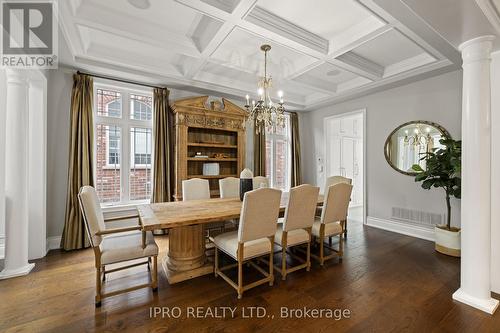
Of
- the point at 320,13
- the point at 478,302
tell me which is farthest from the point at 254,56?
the point at 478,302

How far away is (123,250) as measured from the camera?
6.79ft

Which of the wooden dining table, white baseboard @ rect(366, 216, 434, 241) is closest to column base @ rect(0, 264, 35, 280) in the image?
the wooden dining table

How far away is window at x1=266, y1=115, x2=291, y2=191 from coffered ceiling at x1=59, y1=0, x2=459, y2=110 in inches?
62.8

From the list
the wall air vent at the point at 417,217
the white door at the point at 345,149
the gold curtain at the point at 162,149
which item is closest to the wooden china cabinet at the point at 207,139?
the gold curtain at the point at 162,149

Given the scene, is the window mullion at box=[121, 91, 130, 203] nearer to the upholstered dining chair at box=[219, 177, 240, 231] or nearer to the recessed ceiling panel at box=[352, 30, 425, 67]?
the upholstered dining chair at box=[219, 177, 240, 231]

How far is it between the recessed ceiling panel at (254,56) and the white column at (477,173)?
1877 millimetres

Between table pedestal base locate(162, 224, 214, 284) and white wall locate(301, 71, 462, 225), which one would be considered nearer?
table pedestal base locate(162, 224, 214, 284)

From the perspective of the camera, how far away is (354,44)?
2805mm

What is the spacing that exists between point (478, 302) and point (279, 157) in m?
4.20

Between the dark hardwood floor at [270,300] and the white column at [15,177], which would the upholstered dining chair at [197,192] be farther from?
the white column at [15,177]

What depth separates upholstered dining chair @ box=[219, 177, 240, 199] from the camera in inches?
145

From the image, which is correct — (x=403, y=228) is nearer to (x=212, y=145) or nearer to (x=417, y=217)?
(x=417, y=217)

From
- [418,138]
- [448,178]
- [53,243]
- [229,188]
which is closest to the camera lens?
[448,178]

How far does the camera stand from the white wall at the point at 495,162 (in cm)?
213
